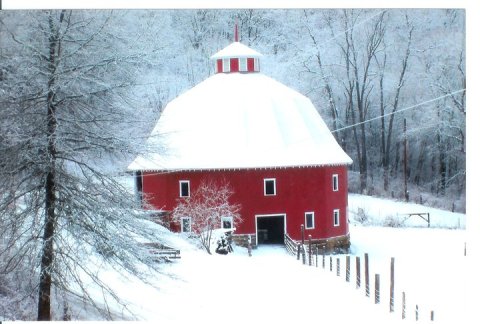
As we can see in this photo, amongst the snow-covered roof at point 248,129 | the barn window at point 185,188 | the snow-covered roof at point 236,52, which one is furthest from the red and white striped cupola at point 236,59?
the barn window at point 185,188

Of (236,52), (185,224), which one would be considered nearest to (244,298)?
(185,224)

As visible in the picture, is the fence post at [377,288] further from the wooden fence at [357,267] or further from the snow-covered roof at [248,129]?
the snow-covered roof at [248,129]

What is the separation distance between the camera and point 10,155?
9.23m

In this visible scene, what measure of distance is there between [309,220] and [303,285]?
135 inches

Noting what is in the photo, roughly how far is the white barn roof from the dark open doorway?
0.99 m

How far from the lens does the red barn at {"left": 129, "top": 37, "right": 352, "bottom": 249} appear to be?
12501mm

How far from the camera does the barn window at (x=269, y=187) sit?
1422 cm

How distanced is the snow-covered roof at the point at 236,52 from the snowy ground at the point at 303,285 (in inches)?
104

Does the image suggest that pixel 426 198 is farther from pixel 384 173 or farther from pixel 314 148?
pixel 314 148

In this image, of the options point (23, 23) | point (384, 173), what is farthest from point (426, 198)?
point (23, 23)

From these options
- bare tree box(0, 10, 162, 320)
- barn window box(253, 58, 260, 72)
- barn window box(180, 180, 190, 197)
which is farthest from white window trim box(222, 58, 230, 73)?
bare tree box(0, 10, 162, 320)

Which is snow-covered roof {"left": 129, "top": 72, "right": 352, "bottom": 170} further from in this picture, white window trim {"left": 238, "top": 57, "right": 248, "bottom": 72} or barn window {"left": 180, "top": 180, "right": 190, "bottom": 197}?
white window trim {"left": 238, "top": 57, "right": 248, "bottom": 72}

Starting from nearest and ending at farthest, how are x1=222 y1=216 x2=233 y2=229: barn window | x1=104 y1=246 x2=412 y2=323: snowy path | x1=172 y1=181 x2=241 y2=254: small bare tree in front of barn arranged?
x1=104 y1=246 x2=412 y2=323: snowy path
x1=172 y1=181 x2=241 y2=254: small bare tree in front of barn
x1=222 y1=216 x2=233 y2=229: barn window
